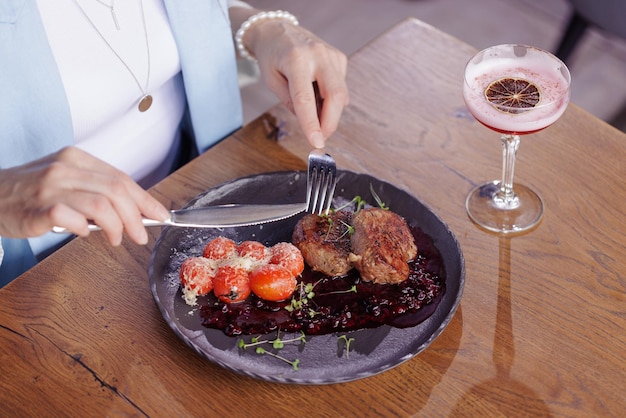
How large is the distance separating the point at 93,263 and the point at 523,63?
0.88 m

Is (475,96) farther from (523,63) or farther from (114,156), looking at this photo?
(114,156)

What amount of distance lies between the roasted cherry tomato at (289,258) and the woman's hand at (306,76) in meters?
0.25

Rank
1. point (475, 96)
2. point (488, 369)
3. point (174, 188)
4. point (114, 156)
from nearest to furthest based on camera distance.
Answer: point (488, 369)
point (475, 96)
point (174, 188)
point (114, 156)

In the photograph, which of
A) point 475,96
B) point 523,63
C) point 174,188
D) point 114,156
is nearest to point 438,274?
point 475,96

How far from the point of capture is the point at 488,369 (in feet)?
3.67

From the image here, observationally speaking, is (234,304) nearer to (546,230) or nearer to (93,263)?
(93,263)

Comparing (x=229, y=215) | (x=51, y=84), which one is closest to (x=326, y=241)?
(x=229, y=215)

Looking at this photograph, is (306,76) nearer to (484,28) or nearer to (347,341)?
(347,341)

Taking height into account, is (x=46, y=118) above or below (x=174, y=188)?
above

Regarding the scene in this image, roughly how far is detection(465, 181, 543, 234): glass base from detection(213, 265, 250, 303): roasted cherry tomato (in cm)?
47

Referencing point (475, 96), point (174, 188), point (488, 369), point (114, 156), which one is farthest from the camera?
point (114, 156)

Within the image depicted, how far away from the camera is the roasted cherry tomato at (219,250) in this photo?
1.23m

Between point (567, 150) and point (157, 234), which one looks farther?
point (567, 150)

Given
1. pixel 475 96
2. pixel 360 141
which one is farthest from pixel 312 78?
pixel 475 96
